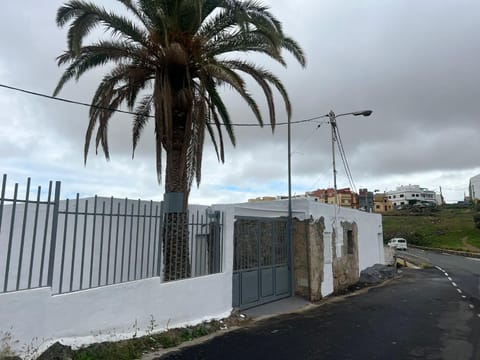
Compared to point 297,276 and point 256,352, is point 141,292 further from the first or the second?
point 297,276

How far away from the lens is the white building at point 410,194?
398 feet

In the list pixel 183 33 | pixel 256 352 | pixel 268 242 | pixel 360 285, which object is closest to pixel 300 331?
pixel 256 352

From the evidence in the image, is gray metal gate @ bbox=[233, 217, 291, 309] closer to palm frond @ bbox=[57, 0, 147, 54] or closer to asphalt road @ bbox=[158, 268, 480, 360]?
asphalt road @ bbox=[158, 268, 480, 360]

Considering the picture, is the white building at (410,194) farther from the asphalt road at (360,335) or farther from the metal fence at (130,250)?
the metal fence at (130,250)

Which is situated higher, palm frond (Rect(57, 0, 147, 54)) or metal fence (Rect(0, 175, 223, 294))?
palm frond (Rect(57, 0, 147, 54))

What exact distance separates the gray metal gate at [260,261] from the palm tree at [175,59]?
233 centimetres

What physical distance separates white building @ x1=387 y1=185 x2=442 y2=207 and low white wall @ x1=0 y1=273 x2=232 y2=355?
12186cm

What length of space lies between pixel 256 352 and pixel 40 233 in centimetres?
732

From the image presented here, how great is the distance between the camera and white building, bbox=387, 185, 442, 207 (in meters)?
121

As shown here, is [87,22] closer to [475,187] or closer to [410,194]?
[475,187]

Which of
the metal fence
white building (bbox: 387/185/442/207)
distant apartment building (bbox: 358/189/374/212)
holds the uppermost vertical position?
white building (bbox: 387/185/442/207)

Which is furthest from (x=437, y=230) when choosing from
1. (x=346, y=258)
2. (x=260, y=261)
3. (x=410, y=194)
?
(x=410, y=194)

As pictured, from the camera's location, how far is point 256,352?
656 cm

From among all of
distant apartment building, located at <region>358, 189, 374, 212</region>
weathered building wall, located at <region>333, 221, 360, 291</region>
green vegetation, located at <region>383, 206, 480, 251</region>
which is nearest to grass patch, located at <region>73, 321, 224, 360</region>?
weathered building wall, located at <region>333, 221, 360, 291</region>
